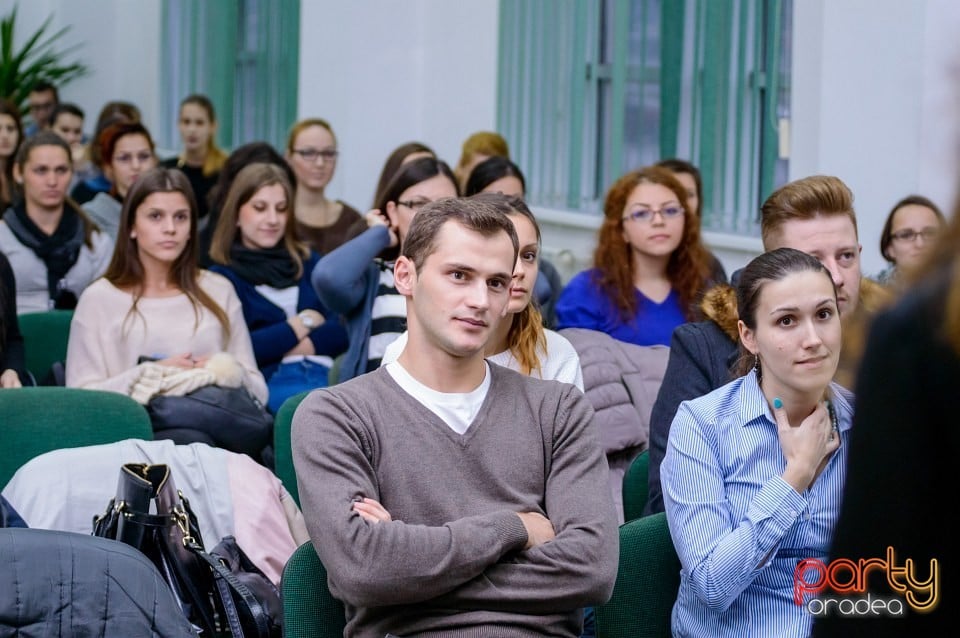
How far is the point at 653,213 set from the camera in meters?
4.11

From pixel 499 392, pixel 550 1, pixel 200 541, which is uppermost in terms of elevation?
pixel 550 1

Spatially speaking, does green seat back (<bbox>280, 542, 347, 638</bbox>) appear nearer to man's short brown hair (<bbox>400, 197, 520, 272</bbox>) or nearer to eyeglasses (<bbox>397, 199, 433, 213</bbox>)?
man's short brown hair (<bbox>400, 197, 520, 272</bbox>)

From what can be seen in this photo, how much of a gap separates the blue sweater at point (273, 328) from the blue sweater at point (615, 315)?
0.91m

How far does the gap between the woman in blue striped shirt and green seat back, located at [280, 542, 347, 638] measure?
0.62m

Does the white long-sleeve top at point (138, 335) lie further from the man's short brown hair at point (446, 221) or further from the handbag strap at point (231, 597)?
the man's short brown hair at point (446, 221)

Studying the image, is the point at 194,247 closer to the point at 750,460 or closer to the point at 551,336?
the point at 551,336

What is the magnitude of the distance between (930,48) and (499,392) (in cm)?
260

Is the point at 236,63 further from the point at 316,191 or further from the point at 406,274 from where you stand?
the point at 406,274

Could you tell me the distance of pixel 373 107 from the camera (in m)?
7.31

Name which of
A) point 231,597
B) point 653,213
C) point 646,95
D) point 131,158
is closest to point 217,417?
point 231,597

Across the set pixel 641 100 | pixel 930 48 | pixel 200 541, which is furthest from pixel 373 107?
pixel 200 541

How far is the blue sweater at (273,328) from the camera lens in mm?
4473

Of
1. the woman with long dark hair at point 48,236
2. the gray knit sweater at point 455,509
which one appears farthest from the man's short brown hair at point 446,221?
the woman with long dark hair at point 48,236

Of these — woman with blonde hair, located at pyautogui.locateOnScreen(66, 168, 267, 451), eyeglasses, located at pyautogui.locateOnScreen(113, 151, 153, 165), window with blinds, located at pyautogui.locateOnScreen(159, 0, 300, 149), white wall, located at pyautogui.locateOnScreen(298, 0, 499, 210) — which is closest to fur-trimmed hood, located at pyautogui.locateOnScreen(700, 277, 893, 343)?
woman with blonde hair, located at pyautogui.locateOnScreen(66, 168, 267, 451)
